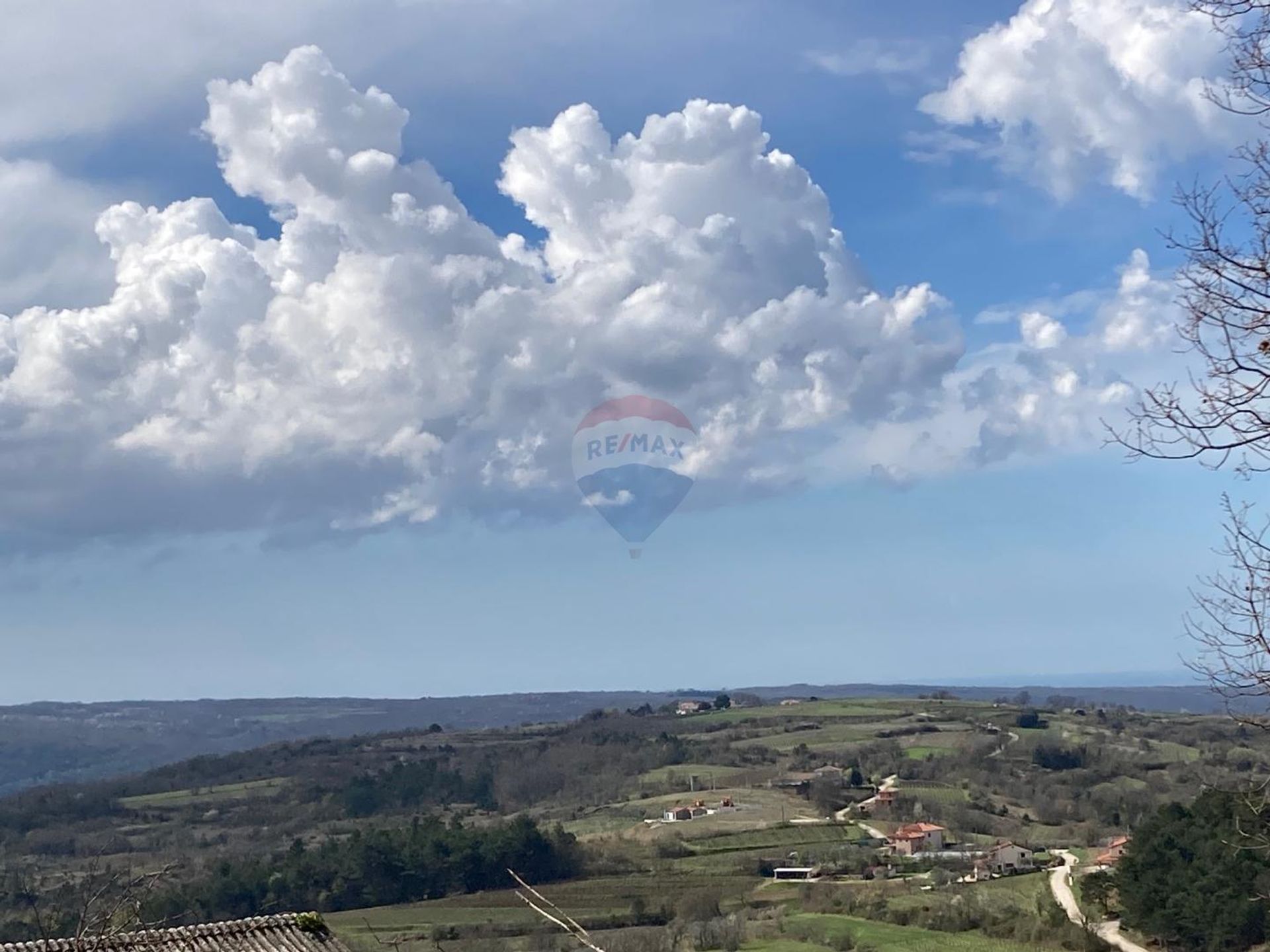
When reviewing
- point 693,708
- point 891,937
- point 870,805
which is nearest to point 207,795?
point 870,805

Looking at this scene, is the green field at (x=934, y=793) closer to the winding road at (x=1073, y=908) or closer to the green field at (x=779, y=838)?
the green field at (x=779, y=838)

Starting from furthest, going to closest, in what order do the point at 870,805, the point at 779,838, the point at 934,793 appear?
the point at 934,793, the point at 870,805, the point at 779,838

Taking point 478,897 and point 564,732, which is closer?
point 478,897

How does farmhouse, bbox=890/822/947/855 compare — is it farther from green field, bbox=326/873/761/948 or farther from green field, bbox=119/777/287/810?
green field, bbox=119/777/287/810

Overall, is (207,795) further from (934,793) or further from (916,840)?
(916,840)

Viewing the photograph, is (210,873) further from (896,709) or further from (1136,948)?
(896,709)

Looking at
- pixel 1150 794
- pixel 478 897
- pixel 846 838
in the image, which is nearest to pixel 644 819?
pixel 846 838
